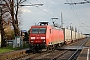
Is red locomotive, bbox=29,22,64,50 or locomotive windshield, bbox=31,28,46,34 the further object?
locomotive windshield, bbox=31,28,46,34

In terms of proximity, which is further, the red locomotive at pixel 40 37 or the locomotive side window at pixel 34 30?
the locomotive side window at pixel 34 30

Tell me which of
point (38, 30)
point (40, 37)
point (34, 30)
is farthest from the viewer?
point (34, 30)

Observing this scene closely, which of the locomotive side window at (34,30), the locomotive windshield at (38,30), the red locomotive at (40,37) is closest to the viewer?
the red locomotive at (40,37)

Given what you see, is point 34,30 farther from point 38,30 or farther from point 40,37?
point 40,37

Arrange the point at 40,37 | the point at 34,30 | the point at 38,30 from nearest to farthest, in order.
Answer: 1. the point at 40,37
2. the point at 38,30
3. the point at 34,30

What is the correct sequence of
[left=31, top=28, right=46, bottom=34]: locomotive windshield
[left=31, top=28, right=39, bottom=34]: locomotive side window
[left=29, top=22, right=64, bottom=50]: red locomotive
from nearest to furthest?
[left=29, top=22, right=64, bottom=50]: red locomotive
[left=31, top=28, right=46, bottom=34]: locomotive windshield
[left=31, top=28, right=39, bottom=34]: locomotive side window

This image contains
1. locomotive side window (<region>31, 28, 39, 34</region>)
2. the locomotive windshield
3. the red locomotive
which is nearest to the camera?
the red locomotive

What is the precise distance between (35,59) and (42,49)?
6592 mm

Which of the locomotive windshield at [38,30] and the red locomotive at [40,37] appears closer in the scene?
the red locomotive at [40,37]

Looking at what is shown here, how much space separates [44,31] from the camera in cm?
2600

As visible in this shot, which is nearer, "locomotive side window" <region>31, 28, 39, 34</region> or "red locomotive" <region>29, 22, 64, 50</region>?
"red locomotive" <region>29, 22, 64, 50</region>

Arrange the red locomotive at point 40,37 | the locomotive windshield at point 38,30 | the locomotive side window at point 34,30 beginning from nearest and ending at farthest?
1. the red locomotive at point 40,37
2. the locomotive windshield at point 38,30
3. the locomotive side window at point 34,30

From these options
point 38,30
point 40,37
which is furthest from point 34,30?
point 40,37

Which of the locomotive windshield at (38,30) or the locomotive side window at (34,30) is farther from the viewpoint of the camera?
the locomotive side window at (34,30)
